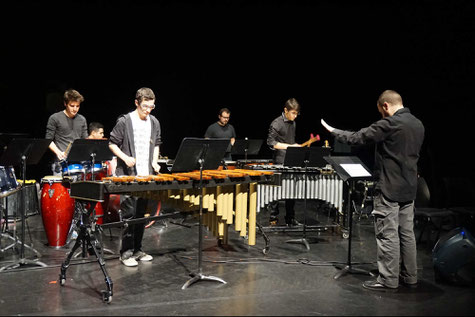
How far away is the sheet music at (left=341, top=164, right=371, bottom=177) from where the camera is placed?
452 cm

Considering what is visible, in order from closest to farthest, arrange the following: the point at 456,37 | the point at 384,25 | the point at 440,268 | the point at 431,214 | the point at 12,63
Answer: the point at 440,268 < the point at 431,214 < the point at 456,37 < the point at 12,63 < the point at 384,25

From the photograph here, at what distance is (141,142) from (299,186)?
2.36 m

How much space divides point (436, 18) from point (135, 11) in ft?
16.1

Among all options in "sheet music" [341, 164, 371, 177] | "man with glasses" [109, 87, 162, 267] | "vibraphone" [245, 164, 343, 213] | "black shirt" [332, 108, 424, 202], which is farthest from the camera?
"vibraphone" [245, 164, 343, 213]

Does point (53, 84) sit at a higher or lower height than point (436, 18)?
lower

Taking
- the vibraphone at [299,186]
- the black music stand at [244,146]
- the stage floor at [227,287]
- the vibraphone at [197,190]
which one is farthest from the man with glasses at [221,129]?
the vibraphone at [197,190]

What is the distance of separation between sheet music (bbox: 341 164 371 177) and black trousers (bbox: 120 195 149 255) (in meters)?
1.89

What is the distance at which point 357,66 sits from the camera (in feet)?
30.3

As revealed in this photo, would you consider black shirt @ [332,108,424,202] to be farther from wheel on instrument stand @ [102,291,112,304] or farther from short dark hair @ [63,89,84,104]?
short dark hair @ [63,89,84,104]

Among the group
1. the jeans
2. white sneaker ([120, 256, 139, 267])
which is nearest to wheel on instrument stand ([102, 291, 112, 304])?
white sneaker ([120, 256, 139, 267])

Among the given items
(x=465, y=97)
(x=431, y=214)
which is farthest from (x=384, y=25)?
(x=431, y=214)

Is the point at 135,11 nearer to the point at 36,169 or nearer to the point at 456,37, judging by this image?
the point at 36,169

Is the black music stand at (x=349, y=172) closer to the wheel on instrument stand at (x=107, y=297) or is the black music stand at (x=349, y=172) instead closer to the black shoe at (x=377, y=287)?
the black shoe at (x=377, y=287)

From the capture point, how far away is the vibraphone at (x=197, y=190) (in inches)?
155
